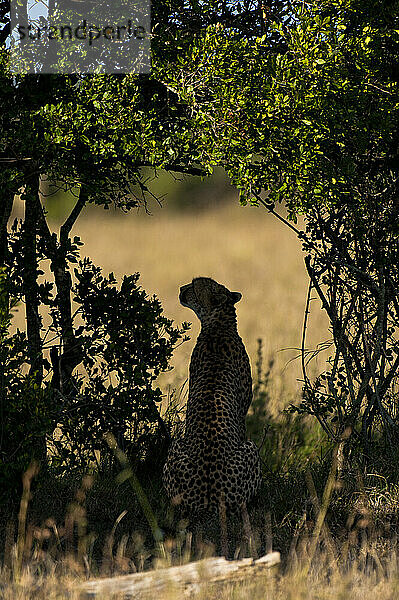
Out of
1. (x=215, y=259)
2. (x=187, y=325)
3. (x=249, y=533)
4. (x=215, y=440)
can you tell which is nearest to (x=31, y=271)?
(x=187, y=325)

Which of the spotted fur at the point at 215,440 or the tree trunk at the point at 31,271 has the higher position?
the tree trunk at the point at 31,271

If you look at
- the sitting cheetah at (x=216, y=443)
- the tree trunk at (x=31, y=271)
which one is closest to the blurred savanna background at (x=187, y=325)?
the tree trunk at (x=31, y=271)

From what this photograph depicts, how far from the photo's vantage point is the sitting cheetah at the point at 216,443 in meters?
5.00

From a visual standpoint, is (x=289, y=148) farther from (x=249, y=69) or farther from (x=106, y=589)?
(x=106, y=589)

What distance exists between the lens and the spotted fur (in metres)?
5.01

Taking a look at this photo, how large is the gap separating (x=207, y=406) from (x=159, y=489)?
2.63ft

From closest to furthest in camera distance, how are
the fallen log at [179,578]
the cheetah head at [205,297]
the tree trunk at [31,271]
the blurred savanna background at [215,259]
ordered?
the fallen log at [179,578]
the tree trunk at [31,271]
the cheetah head at [205,297]
the blurred savanna background at [215,259]

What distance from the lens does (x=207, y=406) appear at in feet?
17.2

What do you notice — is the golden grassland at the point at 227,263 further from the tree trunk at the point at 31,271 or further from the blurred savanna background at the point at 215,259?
the tree trunk at the point at 31,271

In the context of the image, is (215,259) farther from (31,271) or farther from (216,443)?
(216,443)

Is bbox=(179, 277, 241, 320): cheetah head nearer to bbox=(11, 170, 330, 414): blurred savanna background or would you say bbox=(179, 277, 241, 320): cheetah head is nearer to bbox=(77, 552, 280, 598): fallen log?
bbox=(11, 170, 330, 414): blurred savanna background

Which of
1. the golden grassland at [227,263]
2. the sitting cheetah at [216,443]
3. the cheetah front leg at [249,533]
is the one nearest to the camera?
the cheetah front leg at [249,533]

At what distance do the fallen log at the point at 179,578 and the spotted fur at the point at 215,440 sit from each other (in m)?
1.35

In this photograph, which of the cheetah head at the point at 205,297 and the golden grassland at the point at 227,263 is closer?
the cheetah head at the point at 205,297
